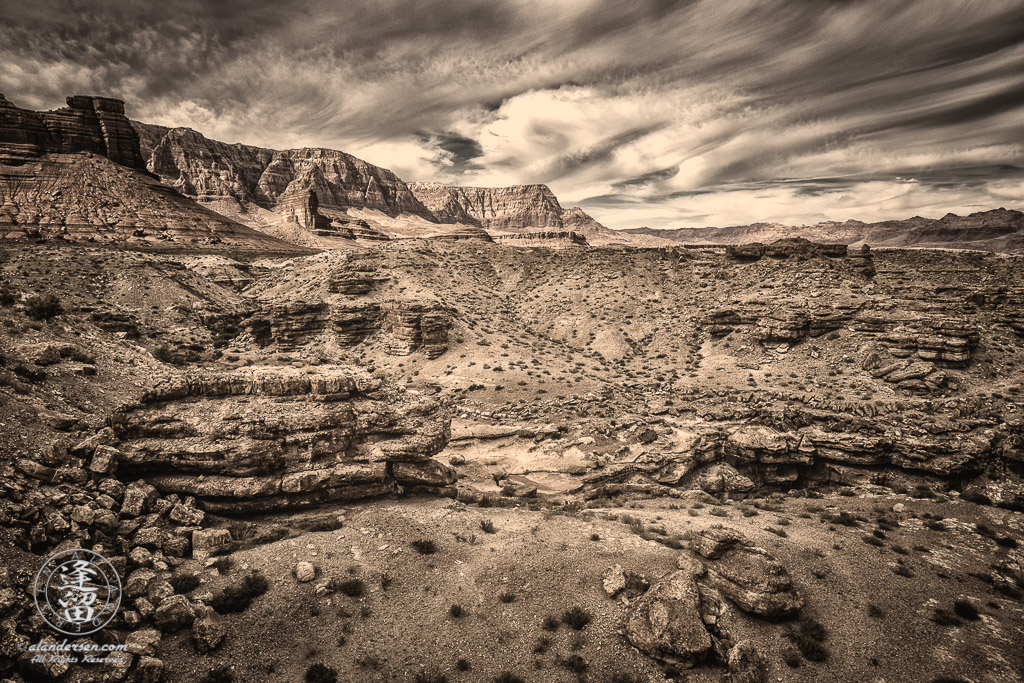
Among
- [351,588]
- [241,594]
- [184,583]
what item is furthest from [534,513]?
[184,583]

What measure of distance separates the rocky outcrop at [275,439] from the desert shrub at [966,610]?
19.4m

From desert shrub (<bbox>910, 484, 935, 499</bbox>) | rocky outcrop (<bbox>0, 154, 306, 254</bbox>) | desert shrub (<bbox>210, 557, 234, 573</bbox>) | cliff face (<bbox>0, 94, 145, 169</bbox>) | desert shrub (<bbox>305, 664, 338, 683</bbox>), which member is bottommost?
desert shrub (<bbox>305, 664, 338, 683</bbox>)

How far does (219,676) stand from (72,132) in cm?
11409

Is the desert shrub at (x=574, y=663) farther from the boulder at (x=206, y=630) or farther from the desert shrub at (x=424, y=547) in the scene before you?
the boulder at (x=206, y=630)

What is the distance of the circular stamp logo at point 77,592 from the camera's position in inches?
347

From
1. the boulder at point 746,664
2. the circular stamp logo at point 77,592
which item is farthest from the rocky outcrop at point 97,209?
the boulder at point 746,664

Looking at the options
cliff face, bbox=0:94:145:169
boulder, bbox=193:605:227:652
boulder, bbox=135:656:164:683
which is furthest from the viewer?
cliff face, bbox=0:94:145:169

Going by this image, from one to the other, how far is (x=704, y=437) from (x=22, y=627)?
29.1 m

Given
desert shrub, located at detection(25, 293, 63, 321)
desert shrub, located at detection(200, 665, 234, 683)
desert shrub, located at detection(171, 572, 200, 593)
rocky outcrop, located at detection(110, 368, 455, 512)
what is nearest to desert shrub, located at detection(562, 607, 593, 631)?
rocky outcrop, located at detection(110, 368, 455, 512)

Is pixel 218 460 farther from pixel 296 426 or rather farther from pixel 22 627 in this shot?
pixel 22 627

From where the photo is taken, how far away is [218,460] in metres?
14.0

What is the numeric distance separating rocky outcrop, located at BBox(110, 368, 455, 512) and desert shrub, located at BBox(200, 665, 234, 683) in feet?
18.4

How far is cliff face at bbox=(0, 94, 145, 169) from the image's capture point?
2766 inches

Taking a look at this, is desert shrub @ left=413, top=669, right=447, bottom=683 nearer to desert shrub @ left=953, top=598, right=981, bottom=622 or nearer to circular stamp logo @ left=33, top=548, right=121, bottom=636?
circular stamp logo @ left=33, top=548, right=121, bottom=636
